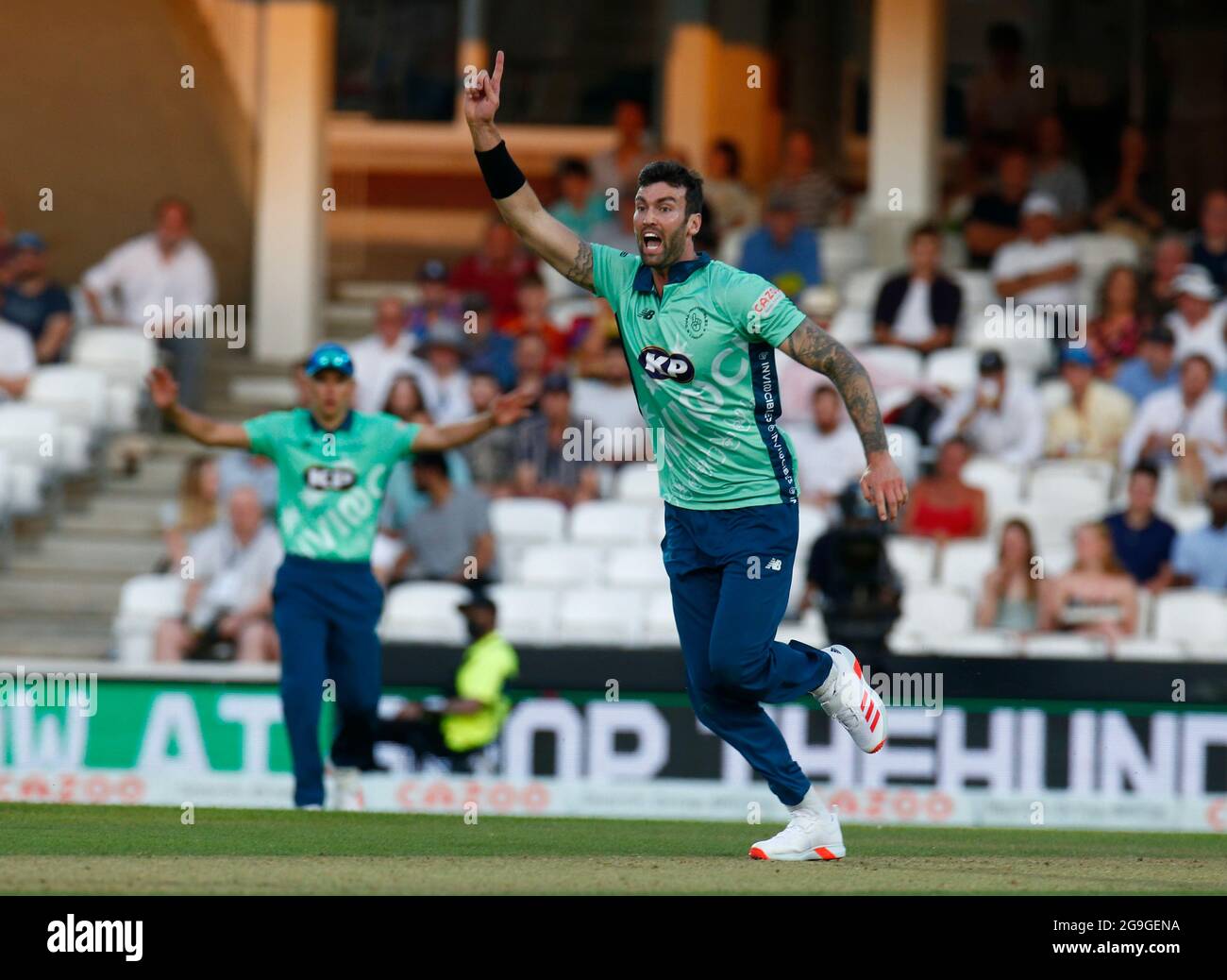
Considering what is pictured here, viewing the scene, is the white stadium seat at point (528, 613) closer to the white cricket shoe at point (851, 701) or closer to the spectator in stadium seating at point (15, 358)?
the spectator in stadium seating at point (15, 358)

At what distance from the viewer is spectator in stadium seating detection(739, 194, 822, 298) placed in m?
14.8

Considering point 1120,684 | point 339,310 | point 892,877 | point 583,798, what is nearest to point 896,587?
point 1120,684

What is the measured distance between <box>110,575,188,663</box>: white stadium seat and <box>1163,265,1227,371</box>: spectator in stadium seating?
6130 mm

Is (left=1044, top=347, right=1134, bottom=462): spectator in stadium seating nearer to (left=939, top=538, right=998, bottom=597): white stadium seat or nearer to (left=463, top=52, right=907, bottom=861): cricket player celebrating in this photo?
(left=939, top=538, right=998, bottom=597): white stadium seat

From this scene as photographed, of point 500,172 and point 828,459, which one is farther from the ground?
point 500,172

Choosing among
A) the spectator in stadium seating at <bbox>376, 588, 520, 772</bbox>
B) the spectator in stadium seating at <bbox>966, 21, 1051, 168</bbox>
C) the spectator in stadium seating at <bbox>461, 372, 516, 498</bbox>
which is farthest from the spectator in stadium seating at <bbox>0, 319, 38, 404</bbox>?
the spectator in stadium seating at <bbox>966, 21, 1051, 168</bbox>

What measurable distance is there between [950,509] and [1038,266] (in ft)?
7.79

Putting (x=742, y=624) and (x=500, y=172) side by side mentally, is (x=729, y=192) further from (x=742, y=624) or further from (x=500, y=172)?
(x=742, y=624)

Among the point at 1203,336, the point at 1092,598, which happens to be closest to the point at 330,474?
the point at 1092,598

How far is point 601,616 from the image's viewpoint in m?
12.7

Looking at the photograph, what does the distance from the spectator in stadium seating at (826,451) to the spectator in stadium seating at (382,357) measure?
2.61 metres

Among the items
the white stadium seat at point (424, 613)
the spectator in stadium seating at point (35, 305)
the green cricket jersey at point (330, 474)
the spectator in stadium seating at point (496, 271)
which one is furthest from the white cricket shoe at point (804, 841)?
the spectator in stadium seating at point (35, 305)

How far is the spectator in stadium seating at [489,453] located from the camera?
13.8 metres

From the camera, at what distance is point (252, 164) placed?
16.7 metres
